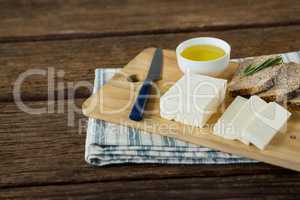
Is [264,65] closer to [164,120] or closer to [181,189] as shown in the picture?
[164,120]

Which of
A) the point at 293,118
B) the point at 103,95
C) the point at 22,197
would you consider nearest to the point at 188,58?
the point at 103,95

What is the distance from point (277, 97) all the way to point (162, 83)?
1.21 feet

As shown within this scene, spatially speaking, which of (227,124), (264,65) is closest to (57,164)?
(227,124)

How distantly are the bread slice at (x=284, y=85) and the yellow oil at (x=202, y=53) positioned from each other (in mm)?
218

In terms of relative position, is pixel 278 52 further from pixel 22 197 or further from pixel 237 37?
pixel 22 197

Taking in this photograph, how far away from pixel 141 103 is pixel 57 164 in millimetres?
306

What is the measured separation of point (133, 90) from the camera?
1502mm

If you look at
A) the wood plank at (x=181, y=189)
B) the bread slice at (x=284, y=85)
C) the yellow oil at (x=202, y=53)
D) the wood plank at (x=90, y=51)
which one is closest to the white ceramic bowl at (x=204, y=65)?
Answer: the yellow oil at (x=202, y=53)

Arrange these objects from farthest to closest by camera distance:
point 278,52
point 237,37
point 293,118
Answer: point 237,37 < point 278,52 < point 293,118

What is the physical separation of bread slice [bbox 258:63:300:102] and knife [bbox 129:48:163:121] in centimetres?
34

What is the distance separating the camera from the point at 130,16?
2.17 metres

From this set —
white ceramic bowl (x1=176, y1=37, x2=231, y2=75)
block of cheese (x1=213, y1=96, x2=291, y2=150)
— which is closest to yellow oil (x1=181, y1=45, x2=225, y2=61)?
white ceramic bowl (x1=176, y1=37, x2=231, y2=75)

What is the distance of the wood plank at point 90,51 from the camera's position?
171cm

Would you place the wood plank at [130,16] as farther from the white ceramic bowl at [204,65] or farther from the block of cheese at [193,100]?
the block of cheese at [193,100]
